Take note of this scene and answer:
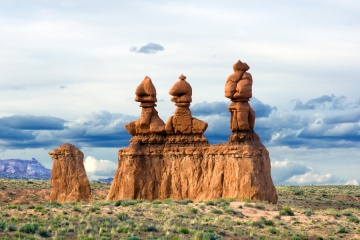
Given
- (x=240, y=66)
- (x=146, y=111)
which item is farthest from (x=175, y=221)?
(x=146, y=111)

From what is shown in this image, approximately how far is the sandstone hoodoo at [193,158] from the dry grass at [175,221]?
3.19 m

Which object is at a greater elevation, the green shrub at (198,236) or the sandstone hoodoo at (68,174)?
the sandstone hoodoo at (68,174)

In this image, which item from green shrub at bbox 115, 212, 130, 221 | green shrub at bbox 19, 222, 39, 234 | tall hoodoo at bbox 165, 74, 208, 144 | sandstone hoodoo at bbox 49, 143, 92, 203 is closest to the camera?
green shrub at bbox 19, 222, 39, 234

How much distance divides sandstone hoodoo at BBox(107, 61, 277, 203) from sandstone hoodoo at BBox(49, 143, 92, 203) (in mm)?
3127

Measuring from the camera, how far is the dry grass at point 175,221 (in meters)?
43.7

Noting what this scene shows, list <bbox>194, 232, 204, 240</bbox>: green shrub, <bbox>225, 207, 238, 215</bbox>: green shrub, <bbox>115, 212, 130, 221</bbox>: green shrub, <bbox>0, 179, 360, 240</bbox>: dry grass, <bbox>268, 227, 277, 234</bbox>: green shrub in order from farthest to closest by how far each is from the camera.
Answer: <bbox>225, 207, 238, 215</bbox>: green shrub < <bbox>268, 227, 277, 234</bbox>: green shrub < <bbox>115, 212, 130, 221</bbox>: green shrub < <bbox>194, 232, 204, 240</bbox>: green shrub < <bbox>0, 179, 360, 240</bbox>: dry grass

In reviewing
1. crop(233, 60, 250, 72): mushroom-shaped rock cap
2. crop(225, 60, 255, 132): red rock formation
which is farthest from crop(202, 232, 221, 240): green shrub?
crop(233, 60, 250, 72): mushroom-shaped rock cap

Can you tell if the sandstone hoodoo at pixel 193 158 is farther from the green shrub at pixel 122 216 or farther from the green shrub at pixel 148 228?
the green shrub at pixel 148 228

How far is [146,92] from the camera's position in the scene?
241 ft

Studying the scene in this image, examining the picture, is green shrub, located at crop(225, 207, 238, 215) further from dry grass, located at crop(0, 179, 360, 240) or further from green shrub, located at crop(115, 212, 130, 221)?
green shrub, located at crop(115, 212, 130, 221)

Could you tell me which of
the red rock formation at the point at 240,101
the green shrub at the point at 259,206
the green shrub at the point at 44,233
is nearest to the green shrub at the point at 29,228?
the green shrub at the point at 44,233

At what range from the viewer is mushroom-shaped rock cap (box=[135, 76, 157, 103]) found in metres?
73.4

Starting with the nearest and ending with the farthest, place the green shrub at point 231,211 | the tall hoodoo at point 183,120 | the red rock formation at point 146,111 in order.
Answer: the green shrub at point 231,211 < the tall hoodoo at point 183,120 < the red rock formation at point 146,111

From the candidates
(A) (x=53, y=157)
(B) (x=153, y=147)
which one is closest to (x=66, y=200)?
(A) (x=53, y=157)
